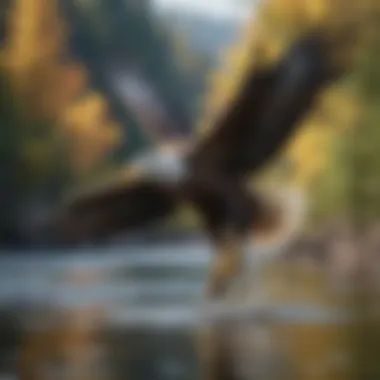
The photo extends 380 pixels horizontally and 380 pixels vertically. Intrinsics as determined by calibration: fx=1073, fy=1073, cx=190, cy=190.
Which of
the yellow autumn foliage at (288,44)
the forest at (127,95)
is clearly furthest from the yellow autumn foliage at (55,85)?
the yellow autumn foliage at (288,44)

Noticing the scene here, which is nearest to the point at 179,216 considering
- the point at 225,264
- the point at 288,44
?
the point at 225,264

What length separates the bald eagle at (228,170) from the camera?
1.76 meters

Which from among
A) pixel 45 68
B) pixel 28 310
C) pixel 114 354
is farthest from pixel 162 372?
pixel 45 68

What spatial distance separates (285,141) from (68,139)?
0.36 meters

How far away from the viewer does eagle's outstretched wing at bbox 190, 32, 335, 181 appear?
5.76 ft

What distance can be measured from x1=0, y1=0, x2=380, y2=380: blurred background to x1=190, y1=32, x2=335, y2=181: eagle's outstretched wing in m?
→ 0.02

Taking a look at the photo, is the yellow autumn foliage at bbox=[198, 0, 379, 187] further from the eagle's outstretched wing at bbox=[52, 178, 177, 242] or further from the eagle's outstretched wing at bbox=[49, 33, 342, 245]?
the eagle's outstretched wing at bbox=[52, 178, 177, 242]

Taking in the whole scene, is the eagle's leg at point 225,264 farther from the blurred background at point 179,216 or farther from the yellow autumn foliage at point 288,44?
the yellow autumn foliage at point 288,44

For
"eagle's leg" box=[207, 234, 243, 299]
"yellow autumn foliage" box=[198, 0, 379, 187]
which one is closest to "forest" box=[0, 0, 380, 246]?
"yellow autumn foliage" box=[198, 0, 379, 187]

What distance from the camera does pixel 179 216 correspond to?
5.77 ft

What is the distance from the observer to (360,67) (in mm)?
1754

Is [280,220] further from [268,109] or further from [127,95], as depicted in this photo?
[127,95]

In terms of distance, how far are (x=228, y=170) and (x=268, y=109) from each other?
12 centimetres

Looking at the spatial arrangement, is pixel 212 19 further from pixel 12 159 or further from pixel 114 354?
pixel 114 354
